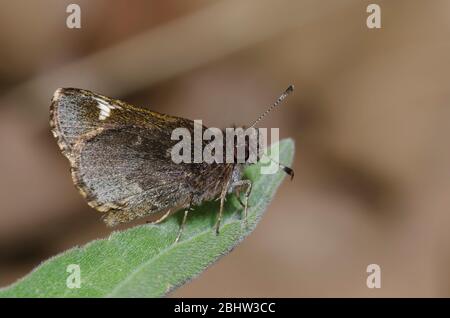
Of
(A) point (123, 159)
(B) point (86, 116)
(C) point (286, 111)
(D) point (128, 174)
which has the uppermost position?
(C) point (286, 111)

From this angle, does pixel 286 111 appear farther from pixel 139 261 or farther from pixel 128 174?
pixel 139 261

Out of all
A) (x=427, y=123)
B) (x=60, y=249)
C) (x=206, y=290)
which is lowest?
(x=206, y=290)

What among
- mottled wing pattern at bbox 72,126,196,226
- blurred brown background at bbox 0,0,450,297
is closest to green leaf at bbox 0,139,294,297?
mottled wing pattern at bbox 72,126,196,226

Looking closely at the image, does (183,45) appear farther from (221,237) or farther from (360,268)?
(221,237)

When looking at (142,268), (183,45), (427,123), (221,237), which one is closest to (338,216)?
(427,123)

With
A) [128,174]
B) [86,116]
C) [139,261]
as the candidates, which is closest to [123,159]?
[128,174]
